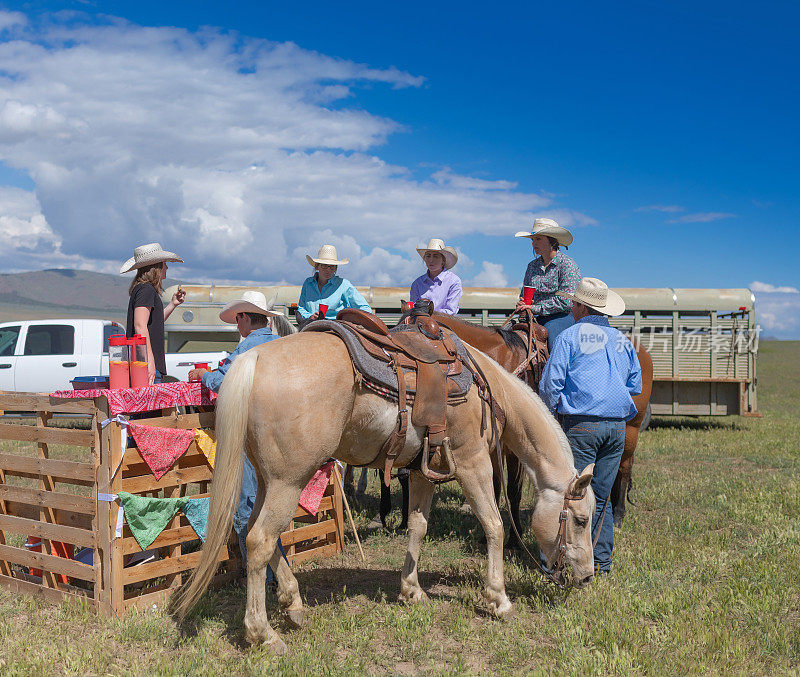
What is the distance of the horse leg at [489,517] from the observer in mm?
4168

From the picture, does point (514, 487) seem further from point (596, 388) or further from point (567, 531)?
point (596, 388)

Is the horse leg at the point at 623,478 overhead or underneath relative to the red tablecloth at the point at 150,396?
underneath

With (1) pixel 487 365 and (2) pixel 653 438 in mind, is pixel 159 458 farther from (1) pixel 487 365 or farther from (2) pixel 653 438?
(2) pixel 653 438

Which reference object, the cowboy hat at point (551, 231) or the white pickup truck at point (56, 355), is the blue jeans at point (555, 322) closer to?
the cowboy hat at point (551, 231)

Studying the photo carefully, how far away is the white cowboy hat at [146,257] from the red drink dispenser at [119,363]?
0.87 m

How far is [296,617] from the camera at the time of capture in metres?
3.82

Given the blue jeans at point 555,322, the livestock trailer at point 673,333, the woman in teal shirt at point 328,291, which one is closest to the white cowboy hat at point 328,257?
the woman in teal shirt at point 328,291

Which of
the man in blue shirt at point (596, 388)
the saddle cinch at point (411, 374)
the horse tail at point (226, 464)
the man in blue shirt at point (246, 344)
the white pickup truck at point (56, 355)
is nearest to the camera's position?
the horse tail at point (226, 464)

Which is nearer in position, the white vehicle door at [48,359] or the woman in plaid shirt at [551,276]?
the woman in plaid shirt at [551,276]

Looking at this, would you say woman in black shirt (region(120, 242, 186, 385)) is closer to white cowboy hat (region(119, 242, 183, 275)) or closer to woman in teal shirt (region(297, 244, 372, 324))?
white cowboy hat (region(119, 242, 183, 275))

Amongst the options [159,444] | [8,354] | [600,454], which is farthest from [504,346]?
[8,354]

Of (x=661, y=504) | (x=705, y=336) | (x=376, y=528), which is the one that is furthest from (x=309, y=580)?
(x=705, y=336)

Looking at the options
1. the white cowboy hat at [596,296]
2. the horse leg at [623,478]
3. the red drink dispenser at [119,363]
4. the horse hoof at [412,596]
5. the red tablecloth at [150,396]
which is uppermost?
the white cowboy hat at [596,296]

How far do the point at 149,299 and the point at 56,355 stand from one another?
8.39m
